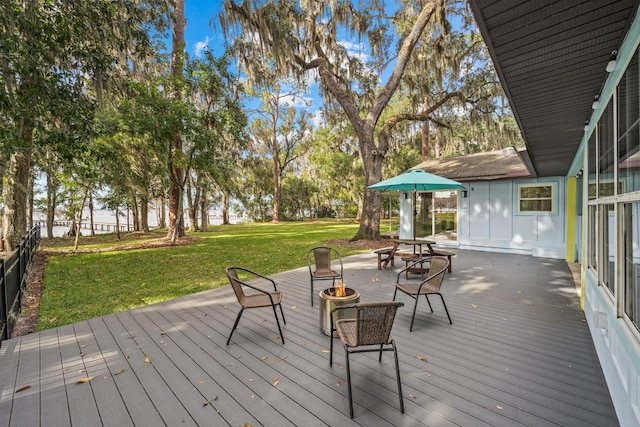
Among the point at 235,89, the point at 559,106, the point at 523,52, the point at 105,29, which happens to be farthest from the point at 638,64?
the point at 235,89

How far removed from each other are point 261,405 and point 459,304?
3387 mm

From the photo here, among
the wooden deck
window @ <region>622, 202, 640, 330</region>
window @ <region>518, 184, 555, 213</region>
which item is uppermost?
window @ <region>518, 184, 555, 213</region>

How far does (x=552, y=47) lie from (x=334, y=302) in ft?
9.40

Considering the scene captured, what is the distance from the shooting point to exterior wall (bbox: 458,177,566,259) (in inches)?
336

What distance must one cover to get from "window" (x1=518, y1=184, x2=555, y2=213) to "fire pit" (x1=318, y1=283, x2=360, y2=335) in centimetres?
804

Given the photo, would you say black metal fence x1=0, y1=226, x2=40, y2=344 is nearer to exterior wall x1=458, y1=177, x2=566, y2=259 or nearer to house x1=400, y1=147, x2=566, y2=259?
house x1=400, y1=147, x2=566, y2=259

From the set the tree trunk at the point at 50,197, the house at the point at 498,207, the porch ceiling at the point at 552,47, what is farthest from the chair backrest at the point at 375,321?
the tree trunk at the point at 50,197

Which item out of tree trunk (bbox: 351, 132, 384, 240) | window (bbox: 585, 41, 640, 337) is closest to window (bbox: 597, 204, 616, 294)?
window (bbox: 585, 41, 640, 337)

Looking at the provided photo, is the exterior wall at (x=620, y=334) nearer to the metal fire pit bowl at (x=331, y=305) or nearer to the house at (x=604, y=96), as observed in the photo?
the house at (x=604, y=96)

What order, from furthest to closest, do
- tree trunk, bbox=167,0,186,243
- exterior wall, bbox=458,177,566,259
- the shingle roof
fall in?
tree trunk, bbox=167,0,186,243 < the shingle roof < exterior wall, bbox=458,177,566,259

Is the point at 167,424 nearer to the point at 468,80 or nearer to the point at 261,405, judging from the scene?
the point at 261,405

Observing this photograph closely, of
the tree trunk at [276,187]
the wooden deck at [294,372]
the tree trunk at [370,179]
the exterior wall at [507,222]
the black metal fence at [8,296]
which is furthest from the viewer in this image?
the tree trunk at [276,187]

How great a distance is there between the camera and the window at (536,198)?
872 centimetres

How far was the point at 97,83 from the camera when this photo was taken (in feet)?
20.8
